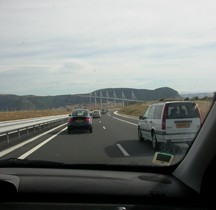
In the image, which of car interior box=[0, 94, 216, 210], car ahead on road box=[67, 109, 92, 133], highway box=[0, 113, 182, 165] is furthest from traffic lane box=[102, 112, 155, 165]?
car ahead on road box=[67, 109, 92, 133]

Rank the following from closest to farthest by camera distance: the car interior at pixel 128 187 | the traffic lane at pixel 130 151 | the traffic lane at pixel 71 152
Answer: the car interior at pixel 128 187, the traffic lane at pixel 130 151, the traffic lane at pixel 71 152

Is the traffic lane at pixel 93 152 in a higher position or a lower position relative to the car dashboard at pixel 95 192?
lower

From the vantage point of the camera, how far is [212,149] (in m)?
3.27

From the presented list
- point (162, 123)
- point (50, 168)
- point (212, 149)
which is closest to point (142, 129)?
point (162, 123)

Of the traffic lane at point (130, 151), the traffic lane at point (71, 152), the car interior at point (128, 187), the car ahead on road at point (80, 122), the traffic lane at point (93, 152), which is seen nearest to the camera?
the car interior at point (128, 187)

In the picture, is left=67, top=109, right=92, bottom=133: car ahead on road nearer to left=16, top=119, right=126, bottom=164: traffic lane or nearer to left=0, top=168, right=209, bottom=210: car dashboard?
left=16, top=119, right=126, bottom=164: traffic lane

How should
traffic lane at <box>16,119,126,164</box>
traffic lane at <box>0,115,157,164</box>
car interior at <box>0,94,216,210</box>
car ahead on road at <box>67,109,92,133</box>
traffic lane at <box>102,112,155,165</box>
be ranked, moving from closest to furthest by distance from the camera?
car interior at <box>0,94,216,210</box>
traffic lane at <box>102,112,155,165</box>
traffic lane at <box>0,115,157,164</box>
traffic lane at <box>16,119,126,164</box>
car ahead on road at <box>67,109,92,133</box>

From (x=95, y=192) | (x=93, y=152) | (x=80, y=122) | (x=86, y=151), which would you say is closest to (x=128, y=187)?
(x=95, y=192)

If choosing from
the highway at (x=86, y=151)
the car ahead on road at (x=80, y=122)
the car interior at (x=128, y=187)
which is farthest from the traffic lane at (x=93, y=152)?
the car ahead on road at (x=80, y=122)

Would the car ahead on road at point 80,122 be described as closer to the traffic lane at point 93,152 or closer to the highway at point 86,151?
the highway at point 86,151

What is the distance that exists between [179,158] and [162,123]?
322 inches

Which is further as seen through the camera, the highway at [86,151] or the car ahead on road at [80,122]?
the car ahead on road at [80,122]

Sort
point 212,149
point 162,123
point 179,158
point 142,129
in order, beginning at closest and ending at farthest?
point 212,149 → point 179,158 → point 162,123 → point 142,129

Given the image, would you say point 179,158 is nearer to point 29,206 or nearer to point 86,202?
point 86,202
